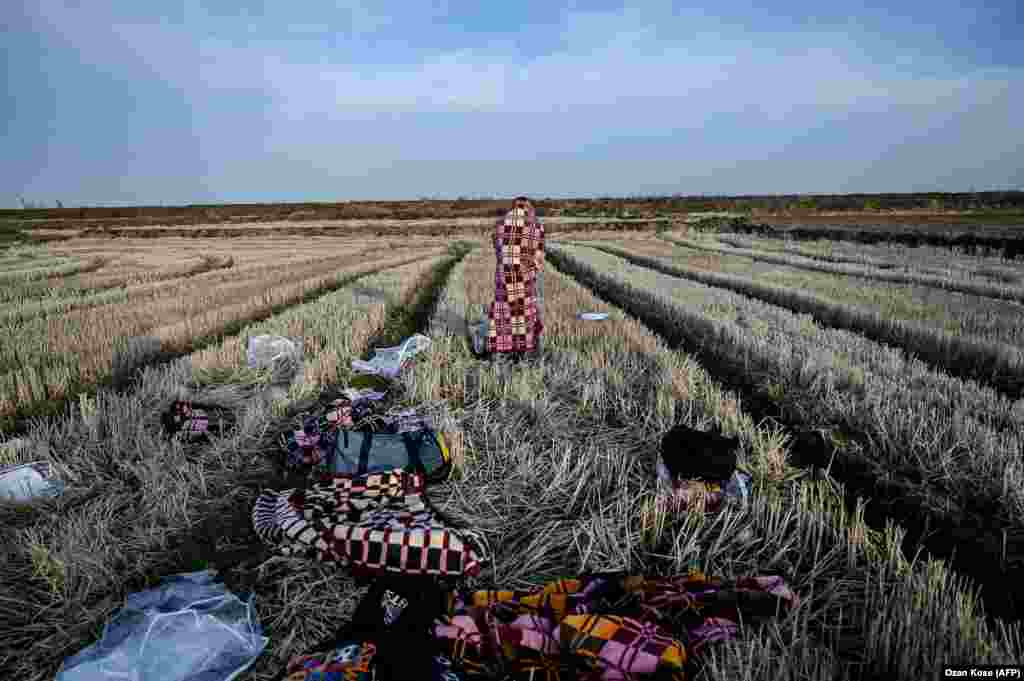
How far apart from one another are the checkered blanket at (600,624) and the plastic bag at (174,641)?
0.73 meters

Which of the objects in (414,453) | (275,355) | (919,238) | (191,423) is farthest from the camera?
(919,238)

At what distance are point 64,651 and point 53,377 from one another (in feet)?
12.3

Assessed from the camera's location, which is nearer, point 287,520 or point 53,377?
point 287,520

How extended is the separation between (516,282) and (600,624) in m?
4.15

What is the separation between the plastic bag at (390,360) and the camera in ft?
16.8

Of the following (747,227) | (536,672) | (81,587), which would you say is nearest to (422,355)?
(81,587)

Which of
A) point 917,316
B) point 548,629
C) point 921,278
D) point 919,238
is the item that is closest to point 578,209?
point 919,238

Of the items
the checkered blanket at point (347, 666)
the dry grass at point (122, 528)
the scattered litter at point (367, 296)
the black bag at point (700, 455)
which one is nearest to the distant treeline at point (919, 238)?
the scattered litter at point (367, 296)

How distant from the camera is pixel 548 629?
5.38 feet

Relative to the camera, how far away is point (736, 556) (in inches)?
89.1

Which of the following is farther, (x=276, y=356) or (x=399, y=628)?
(x=276, y=356)

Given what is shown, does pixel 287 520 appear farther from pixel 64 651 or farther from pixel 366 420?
pixel 366 420

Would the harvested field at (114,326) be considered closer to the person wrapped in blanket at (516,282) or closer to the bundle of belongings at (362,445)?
the bundle of belongings at (362,445)

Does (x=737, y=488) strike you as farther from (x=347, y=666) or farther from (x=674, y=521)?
(x=347, y=666)
